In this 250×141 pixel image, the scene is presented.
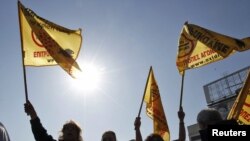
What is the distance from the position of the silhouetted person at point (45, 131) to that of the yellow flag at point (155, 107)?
288 cm

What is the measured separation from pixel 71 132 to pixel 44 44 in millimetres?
2110

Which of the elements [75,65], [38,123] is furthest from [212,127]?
[75,65]

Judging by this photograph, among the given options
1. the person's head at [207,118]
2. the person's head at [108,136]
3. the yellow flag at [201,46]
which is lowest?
the person's head at [108,136]

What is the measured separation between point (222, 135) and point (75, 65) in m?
4.31

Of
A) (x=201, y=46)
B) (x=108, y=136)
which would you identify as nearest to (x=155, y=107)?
(x=201, y=46)

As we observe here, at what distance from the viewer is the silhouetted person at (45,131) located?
477cm

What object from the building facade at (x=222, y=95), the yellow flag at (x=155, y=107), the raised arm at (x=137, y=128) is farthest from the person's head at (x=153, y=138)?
the building facade at (x=222, y=95)

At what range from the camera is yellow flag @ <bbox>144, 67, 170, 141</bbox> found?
759 cm

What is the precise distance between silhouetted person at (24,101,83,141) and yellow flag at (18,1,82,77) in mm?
1356

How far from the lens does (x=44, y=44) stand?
6.40 m

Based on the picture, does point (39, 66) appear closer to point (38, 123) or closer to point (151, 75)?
point (38, 123)

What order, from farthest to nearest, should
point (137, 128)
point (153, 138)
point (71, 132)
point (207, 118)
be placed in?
point (137, 128) → point (153, 138) → point (71, 132) → point (207, 118)

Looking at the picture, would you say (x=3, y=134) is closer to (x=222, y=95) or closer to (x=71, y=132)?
(x=71, y=132)

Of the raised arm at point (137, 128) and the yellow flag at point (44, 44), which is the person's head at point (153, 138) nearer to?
the raised arm at point (137, 128)
